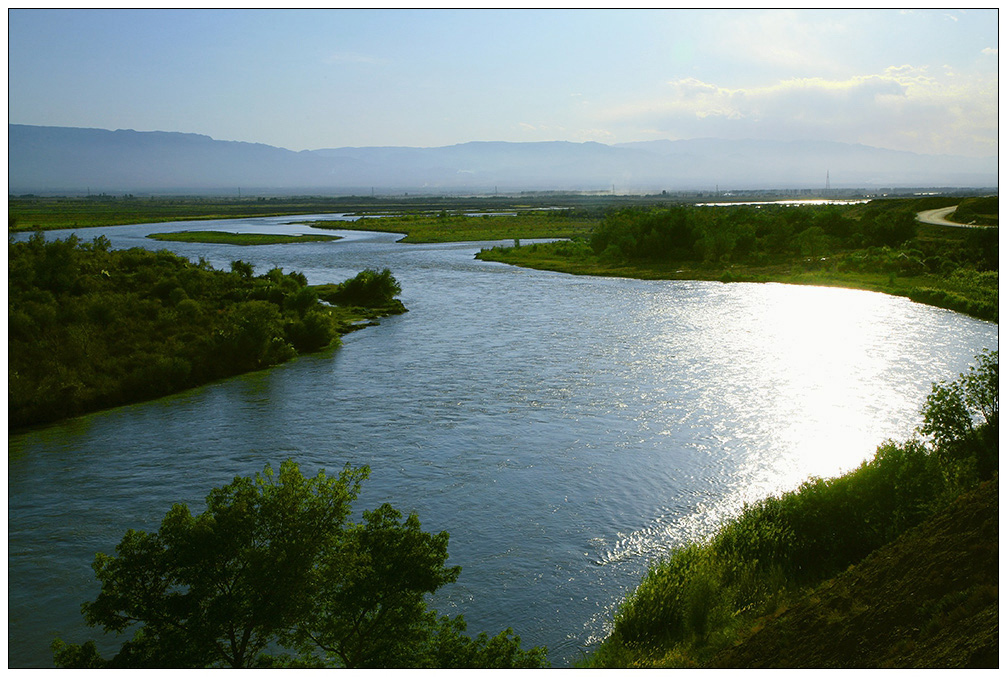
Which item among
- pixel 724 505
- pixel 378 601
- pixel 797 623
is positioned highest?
pixel 378 601

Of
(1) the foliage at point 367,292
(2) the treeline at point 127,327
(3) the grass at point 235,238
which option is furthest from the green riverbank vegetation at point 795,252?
(2) the treeline at point 127,327

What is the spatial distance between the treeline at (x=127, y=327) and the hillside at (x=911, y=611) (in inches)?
879

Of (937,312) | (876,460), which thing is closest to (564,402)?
(876,460)

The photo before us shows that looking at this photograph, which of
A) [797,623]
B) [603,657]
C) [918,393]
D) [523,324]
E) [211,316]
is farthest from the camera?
[523,324]

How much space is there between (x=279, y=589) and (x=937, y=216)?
7390 cm

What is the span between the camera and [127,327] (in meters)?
28.0

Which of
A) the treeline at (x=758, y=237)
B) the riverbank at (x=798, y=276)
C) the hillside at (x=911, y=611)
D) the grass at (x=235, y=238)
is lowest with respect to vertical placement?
the hillside at (x=911, y=611)

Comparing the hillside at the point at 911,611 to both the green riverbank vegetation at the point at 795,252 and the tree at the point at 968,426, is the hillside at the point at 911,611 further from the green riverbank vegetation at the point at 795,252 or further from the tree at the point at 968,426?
the green riverbank vegetation at the point at 795,252

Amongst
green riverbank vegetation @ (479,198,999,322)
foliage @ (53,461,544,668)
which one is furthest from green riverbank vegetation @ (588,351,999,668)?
green riverbank vegetation @ (479,198,999,322)

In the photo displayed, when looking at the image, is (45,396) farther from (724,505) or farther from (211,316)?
(724,505)

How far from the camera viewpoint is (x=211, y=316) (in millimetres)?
32156

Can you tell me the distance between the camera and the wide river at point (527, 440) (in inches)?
520

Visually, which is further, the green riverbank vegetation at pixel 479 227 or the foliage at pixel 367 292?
the green riverbank vegetation at pixel 479 227

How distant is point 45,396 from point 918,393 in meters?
28.3
